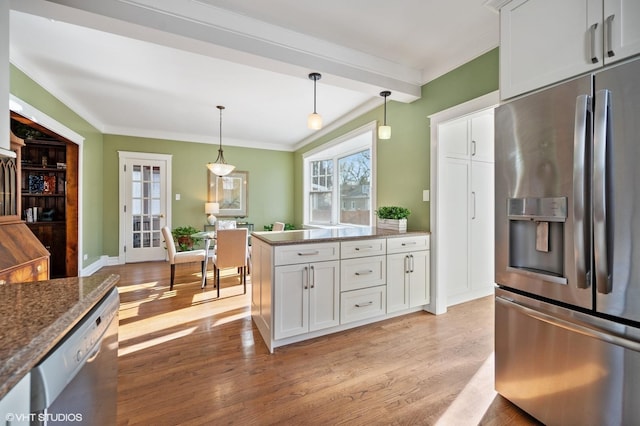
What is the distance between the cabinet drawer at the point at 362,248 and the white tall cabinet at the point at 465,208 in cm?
72

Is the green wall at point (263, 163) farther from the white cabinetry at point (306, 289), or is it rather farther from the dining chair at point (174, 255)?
the dining chair at point (174, 255)

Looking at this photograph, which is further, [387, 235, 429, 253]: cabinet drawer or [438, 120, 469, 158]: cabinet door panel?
[438, 120, 469, 158]: cabinet door panel

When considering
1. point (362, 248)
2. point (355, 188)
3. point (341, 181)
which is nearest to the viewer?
point (362, 248)

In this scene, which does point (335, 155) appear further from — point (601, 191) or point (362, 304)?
point (601, 191)

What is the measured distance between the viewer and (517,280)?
4.91 ft

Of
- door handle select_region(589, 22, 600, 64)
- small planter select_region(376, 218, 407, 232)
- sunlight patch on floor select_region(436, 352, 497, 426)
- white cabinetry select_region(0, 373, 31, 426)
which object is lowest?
sunlight patch on floor select_region(436, 352, 497, 426)

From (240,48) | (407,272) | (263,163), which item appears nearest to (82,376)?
(240,48)

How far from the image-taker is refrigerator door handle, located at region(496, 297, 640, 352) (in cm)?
111

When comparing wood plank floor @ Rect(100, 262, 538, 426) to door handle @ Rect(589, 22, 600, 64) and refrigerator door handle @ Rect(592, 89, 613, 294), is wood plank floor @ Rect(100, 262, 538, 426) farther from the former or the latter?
door handle @ Rect(589, 22, 600, 64)

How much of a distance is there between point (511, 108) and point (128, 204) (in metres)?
6.11

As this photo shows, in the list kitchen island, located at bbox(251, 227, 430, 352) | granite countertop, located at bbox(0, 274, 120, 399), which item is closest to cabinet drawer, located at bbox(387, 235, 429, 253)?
kitchen island, located at bbox(251, 227, 430, 352)

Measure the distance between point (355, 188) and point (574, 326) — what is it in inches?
145

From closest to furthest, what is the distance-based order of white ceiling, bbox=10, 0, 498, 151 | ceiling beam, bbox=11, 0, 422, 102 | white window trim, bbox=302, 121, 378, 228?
ceiling beam, bbox=11, 0, 422, 102 → white ceiling, bbox=10, 0, 498, 151 → white window trim, bbox=302, 121, 378, 228

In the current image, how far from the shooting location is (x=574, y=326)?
1.26 meters
